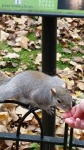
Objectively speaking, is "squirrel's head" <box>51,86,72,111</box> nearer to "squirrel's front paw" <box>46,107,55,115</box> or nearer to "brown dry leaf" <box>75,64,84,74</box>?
"squirrel's front paw" <box>46,107,55,115</box>

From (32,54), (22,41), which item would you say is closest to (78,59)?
(32,54)

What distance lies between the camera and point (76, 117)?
1635 millimetres

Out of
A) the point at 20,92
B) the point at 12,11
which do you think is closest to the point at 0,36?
the point at 20,92

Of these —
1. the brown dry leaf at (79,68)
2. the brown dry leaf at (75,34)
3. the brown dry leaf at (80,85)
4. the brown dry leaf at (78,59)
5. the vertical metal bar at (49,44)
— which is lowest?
the brown dry leaf at (80,85)

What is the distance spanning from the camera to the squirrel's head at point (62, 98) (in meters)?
1.83

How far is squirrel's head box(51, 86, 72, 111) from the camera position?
6.00ft

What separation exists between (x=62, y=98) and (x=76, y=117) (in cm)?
27

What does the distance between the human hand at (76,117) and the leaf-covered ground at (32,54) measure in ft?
2.92

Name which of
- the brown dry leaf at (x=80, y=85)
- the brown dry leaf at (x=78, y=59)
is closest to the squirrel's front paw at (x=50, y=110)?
the brown dry leaf at (x=80, y=85)

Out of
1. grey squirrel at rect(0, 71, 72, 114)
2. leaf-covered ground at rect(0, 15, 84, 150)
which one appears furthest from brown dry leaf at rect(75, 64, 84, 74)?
grey squirrel at rect(0, 71, 72, 114)


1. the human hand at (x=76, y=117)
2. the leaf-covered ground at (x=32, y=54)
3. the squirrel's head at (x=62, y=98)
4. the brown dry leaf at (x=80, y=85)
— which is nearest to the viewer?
the human hand at (x=76, y=117)

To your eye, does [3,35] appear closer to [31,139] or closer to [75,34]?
[75,34]

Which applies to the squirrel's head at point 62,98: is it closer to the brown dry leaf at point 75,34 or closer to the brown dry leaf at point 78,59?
the brown dry leaf at point 78,59

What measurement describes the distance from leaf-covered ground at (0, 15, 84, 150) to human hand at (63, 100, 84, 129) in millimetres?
889
